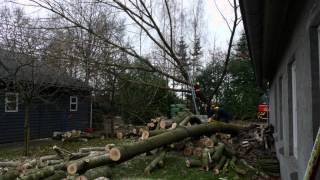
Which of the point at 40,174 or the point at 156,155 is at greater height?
the point at 156,155

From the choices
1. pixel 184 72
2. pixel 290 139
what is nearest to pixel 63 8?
pixel 184 72

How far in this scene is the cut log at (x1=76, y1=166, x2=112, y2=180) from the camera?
24.6ft

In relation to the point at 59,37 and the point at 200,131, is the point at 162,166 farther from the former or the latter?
the point at 59,37

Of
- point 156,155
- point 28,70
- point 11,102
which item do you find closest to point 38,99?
point 11,102

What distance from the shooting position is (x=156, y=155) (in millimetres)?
9719

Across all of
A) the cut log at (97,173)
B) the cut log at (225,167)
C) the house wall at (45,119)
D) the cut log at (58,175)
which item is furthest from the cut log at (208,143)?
the house wall at (45,119)

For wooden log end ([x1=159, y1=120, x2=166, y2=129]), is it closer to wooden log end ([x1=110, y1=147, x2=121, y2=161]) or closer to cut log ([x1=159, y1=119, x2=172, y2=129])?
cut log ([x1=159, y1=119, x2=172, y2=129])

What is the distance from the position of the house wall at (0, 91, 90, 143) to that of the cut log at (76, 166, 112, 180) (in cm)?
949

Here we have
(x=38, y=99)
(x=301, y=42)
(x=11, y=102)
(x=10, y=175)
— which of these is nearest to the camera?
(x=301, y=42)

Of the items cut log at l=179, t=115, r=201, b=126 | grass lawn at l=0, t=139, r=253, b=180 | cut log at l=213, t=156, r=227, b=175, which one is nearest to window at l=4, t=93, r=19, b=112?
cut log at l=179, t=115, r=201, b=126

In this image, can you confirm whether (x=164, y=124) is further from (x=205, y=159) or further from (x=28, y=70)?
(x=28, y=70)

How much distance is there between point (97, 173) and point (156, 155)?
7.01ft

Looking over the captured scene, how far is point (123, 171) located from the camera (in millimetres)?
8961

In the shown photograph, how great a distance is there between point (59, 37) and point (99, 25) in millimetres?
2118
